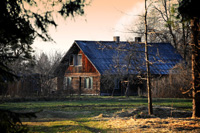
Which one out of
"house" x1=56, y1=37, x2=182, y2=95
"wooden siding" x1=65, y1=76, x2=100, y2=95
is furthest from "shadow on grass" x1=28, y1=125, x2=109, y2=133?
"wooden siding" x1=65, y1=76, x2=100, y2=95

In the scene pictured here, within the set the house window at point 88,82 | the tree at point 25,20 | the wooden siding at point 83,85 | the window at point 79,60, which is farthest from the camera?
the window at point 79,60

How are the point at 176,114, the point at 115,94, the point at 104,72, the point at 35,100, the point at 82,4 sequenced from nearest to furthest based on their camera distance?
the point at 82,4 < the point at 176,114 < the point at 35,100 < the point at 104,72 < the point at 115,94

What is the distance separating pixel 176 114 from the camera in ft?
54.6

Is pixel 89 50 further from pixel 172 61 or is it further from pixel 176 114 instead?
pixel 176 114

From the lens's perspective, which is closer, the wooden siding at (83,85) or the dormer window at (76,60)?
the wooden siding at (83,85)

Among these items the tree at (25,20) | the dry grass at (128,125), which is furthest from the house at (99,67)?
the tree at (25,20)

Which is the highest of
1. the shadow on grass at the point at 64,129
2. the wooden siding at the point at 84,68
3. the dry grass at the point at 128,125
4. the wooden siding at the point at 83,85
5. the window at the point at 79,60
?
the window at the point at 79,60

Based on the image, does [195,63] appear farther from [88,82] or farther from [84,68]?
[84,68]

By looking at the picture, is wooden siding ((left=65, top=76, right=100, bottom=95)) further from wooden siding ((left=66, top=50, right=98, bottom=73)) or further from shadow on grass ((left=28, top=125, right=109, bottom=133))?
shadow on grass ((left=28, top=125, right=109, bottom=133))

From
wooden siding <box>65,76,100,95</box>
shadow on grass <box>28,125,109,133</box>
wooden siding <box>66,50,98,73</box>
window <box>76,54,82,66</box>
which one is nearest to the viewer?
shadow on grass <box>28,125,109,133</box>

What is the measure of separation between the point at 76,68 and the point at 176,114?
2730cm

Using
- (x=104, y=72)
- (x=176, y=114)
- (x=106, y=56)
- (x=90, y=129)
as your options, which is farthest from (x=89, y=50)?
(x=90, y=129)

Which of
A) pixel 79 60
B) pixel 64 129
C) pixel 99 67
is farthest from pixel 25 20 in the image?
pixel 79 60

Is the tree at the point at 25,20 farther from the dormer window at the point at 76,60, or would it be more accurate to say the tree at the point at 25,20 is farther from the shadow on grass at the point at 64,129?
the dormer window at the point at 76,60
